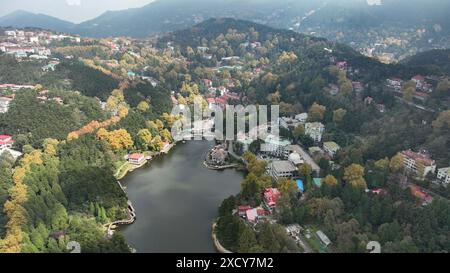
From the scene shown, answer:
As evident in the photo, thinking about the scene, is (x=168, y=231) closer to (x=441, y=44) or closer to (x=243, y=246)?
(x=243, y=246)

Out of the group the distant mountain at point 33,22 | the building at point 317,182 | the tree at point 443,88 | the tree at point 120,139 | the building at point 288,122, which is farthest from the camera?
the distant mountain at point 33,22

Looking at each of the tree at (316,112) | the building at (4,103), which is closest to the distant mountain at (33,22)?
the building at (4,103)

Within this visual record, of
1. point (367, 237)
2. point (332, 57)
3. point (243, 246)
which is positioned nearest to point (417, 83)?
point (332, 57)

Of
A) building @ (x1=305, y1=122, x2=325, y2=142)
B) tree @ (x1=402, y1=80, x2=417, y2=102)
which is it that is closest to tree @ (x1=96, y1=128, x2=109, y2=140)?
building @ (x1=305, y1=122, x2=325, y2=142)

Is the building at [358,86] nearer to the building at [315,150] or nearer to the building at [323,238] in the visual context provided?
the building at [315,150]

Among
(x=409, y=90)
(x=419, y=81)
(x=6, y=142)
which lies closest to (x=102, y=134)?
(x=6, y=142)

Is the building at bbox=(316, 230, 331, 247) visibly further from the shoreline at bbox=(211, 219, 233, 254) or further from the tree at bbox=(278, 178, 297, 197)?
the shoreline at bbox=(211, 219, 233, 254)
